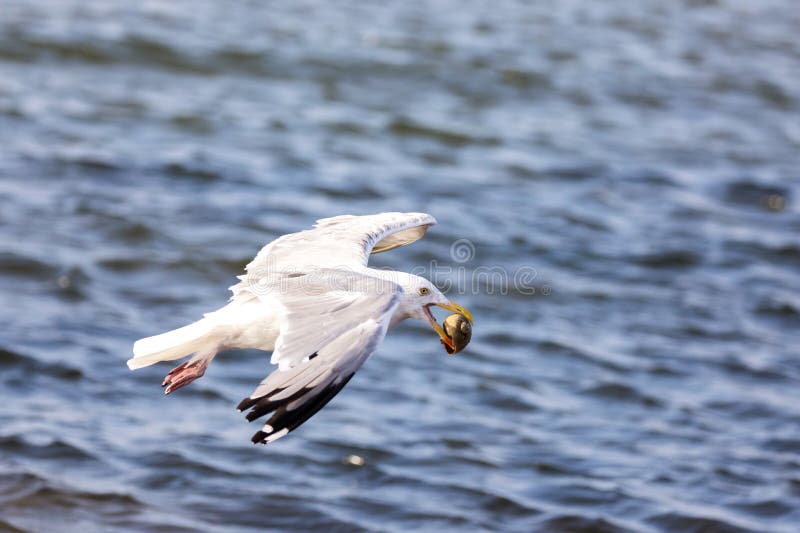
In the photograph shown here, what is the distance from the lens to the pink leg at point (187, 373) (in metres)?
5.97

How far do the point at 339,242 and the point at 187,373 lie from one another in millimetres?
1055

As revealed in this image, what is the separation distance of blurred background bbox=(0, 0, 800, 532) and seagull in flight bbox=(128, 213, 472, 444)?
187 cm

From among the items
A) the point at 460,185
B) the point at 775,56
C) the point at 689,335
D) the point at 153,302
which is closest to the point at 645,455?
the point at 689,335

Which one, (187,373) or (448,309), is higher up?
(448,309)

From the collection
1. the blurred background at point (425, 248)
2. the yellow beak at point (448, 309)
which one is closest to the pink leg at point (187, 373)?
the yellow beak at point (448, 309)

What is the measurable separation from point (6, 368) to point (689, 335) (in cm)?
579

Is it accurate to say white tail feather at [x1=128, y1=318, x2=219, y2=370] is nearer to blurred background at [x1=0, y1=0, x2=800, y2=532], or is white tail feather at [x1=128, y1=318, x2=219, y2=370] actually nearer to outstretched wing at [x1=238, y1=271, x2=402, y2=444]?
outstretched wing at [x1=238, y1=271, x2=402, y2=444]

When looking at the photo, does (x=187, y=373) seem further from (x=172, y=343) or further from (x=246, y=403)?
(x=246, y=403)

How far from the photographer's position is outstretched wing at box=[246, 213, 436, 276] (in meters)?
6.05

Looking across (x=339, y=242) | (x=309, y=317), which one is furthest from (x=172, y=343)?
(x=339, y=242)

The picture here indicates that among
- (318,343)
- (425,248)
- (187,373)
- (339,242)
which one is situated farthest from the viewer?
(425,248)

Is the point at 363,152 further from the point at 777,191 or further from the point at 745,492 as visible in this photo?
the point at 745,492

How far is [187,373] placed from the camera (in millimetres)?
6023

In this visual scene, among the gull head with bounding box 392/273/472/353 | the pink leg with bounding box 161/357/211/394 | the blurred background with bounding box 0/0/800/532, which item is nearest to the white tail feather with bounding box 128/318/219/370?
the pink leg with bounding box 161/357/211/394
